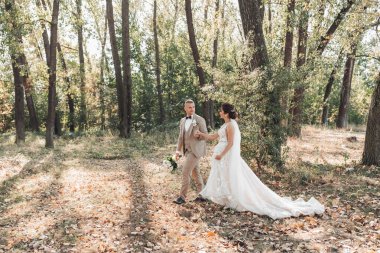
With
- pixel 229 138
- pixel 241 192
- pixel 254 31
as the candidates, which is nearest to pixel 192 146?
pixel 229 138

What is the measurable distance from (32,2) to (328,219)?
68.6 feet

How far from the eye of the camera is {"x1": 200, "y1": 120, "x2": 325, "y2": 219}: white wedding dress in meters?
8.12

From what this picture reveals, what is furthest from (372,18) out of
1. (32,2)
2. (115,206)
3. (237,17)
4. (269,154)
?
(237,17)

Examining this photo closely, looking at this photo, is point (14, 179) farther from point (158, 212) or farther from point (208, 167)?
point (208, 167)

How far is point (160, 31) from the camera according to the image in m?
35.3

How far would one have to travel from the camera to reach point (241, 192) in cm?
845

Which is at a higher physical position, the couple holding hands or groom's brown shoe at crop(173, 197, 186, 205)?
the couple holding hands

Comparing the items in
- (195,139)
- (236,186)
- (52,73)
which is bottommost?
(236,186)

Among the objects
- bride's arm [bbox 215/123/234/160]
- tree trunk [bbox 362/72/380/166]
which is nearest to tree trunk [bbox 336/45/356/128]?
tree trunk [bbox 362/72/380/166]

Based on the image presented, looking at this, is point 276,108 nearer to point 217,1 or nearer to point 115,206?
point 115,206

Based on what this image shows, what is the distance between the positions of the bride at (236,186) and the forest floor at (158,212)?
0.75ft

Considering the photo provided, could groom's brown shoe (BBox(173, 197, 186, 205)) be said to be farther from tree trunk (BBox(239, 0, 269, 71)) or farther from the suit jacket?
tree trunk (BBox(239, 0, 269, 71))

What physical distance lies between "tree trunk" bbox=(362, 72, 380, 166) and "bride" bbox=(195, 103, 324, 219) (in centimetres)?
475

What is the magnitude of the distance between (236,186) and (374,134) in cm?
595
